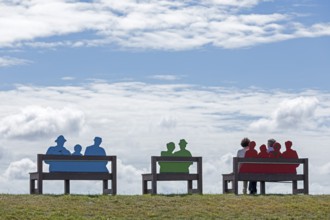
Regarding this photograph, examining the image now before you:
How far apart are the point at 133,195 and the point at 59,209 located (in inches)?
190

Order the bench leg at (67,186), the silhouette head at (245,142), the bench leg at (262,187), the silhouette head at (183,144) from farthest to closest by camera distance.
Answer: the silhouette head at (245,142) → the silhouette head at (183,144) → the bench leg at (262,187) → the bench leg at (67,186)

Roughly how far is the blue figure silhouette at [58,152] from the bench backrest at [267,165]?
6.42 metres

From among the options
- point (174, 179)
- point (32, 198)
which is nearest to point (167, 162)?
point (174, 179)

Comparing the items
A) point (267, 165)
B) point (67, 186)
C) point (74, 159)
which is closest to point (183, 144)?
point (267, 165)

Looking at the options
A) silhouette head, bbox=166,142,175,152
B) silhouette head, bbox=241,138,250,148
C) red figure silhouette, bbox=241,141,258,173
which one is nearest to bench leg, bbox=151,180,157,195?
silhouette head, bbox=166,142,175,152

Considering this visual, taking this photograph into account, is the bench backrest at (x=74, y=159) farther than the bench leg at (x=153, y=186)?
No

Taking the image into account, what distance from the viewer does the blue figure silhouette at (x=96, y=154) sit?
3226 cm

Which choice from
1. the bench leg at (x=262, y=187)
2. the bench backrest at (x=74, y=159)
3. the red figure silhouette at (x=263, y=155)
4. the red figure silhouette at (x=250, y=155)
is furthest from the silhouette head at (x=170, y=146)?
the bench leg at (x=262, y=187)

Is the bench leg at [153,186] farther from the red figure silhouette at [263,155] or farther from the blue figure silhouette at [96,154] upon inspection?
the red figure silhouette at [263,155]

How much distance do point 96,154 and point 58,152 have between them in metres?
1.44

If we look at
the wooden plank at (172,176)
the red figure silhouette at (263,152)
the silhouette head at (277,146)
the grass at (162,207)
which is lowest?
the grass at (162,207)

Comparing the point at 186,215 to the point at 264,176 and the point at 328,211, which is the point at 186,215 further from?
the point at 264,176

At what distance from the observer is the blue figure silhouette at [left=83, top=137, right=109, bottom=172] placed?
32.3m

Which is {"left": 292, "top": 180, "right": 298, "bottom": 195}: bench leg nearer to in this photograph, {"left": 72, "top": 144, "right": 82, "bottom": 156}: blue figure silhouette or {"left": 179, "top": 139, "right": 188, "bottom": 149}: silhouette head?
{"left": 179, "top": 139, "right": 188, "bottom": 149}: silhouette head
